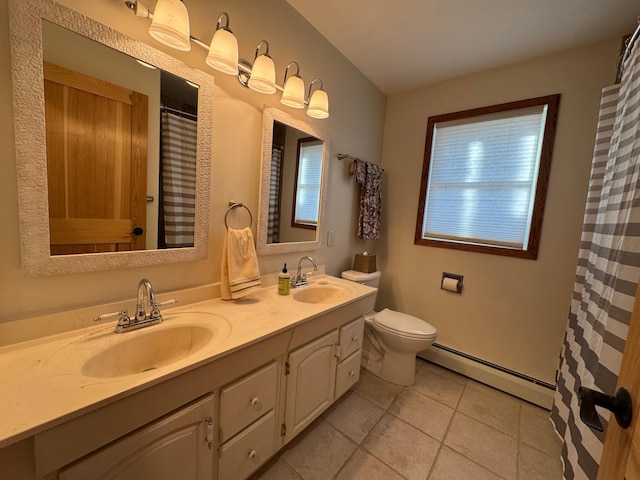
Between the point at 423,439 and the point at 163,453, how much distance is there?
1.42 m

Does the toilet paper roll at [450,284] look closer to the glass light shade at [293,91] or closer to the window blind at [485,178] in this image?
the window blind at [485,178]

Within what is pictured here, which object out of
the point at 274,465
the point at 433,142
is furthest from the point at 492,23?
the point at 274,465

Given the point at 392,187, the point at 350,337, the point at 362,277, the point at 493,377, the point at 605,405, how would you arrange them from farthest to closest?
the point at 392,187 < the point at 362,277 < the point at 493,377 < the point at 350,337 < the point at 605,405

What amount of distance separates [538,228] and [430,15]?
158 cm

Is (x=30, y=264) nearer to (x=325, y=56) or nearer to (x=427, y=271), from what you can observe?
(x=325, y=56)

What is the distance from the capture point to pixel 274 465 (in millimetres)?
1301

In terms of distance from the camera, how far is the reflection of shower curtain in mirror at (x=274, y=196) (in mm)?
1534

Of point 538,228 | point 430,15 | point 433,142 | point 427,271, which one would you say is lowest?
point 427,271

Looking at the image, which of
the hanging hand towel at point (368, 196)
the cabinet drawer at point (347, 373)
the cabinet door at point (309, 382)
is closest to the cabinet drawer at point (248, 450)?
the cabinet door at point (309, 382)

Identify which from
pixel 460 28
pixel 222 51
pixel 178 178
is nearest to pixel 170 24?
pixel 222 51

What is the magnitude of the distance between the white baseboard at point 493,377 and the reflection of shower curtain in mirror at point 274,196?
180cm

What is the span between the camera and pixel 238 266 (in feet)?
4.34

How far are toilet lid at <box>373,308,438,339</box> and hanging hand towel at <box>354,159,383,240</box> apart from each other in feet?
2.29

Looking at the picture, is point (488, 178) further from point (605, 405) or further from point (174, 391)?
point (174, 391)
